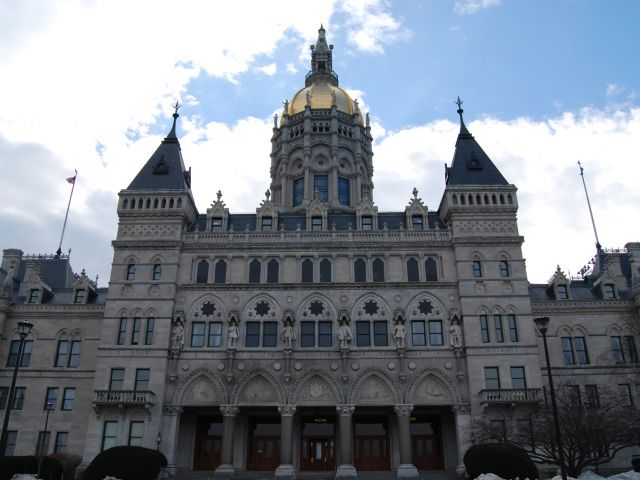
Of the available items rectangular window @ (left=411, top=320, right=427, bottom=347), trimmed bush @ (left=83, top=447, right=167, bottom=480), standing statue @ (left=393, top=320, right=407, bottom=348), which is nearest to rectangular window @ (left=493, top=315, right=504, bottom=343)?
rectangular window @ (left=411, top=320, right=427, bottom=347)

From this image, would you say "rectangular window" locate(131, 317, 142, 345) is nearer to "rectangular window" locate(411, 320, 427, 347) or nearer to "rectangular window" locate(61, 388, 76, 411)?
"rectangular window" locate(61, 388, 76, 411)

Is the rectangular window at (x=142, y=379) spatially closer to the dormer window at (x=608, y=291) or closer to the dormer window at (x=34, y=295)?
the dormer window at (x=34, y=295)

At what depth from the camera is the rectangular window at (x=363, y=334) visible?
1603 inches

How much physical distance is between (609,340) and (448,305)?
13.2 m

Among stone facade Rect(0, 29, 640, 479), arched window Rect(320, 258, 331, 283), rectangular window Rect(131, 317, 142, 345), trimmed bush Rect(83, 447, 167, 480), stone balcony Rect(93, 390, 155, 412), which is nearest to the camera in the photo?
trimmed bush Rect(83, 447, 167, 480)

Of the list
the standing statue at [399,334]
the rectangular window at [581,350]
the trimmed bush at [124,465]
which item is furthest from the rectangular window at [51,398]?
the rectangular window at [581,350]

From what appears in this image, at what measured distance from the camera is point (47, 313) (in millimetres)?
45250

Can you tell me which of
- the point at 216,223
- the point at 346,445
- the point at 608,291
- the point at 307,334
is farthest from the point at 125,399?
the point at 608,291

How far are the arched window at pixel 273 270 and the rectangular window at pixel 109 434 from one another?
14507mm

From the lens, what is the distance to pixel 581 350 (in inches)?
1713

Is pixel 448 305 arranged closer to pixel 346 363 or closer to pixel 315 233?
pixel 346 363

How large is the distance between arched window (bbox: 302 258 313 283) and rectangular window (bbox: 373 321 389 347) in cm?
592

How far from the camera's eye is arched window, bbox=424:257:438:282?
42.6 meters

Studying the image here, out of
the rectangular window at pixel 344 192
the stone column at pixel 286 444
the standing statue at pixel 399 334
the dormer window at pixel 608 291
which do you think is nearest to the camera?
the stone column at pixel 286 444
